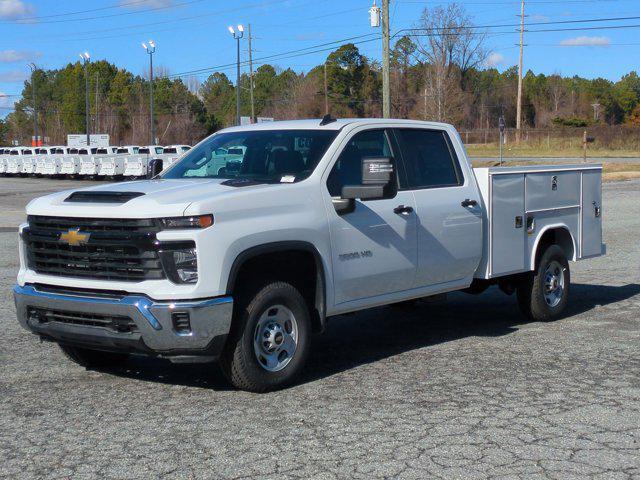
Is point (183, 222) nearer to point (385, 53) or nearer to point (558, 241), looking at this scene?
point (558, 241)

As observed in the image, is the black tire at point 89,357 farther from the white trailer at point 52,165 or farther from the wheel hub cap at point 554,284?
the white trailer at point 52,165

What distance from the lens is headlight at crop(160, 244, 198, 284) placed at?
612 centimetres

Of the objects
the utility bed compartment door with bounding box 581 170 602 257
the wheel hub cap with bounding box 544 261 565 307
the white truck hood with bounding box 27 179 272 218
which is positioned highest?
the white truck hood with bounding box 27 179 272 218

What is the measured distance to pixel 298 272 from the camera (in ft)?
22.9

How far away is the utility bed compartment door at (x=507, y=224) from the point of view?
8.61m

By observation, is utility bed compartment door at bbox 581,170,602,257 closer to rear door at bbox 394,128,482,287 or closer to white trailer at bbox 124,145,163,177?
rear door at bbox 394,128,482,287

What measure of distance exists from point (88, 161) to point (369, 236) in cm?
4559

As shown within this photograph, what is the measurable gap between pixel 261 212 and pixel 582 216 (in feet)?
15.1

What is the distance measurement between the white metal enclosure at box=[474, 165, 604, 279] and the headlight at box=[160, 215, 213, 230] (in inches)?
130

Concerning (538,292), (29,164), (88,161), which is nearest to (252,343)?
(538,292)

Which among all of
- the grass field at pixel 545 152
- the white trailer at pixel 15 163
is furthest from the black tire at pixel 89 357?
the grass field at pixel 545 152

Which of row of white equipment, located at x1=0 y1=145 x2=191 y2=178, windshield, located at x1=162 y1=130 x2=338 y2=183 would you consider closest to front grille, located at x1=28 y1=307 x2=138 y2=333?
windshield, located at x1=162 y1=130 x2=338 y2=183

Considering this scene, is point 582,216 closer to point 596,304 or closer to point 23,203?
point 596,304

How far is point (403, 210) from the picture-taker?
25.0ft
